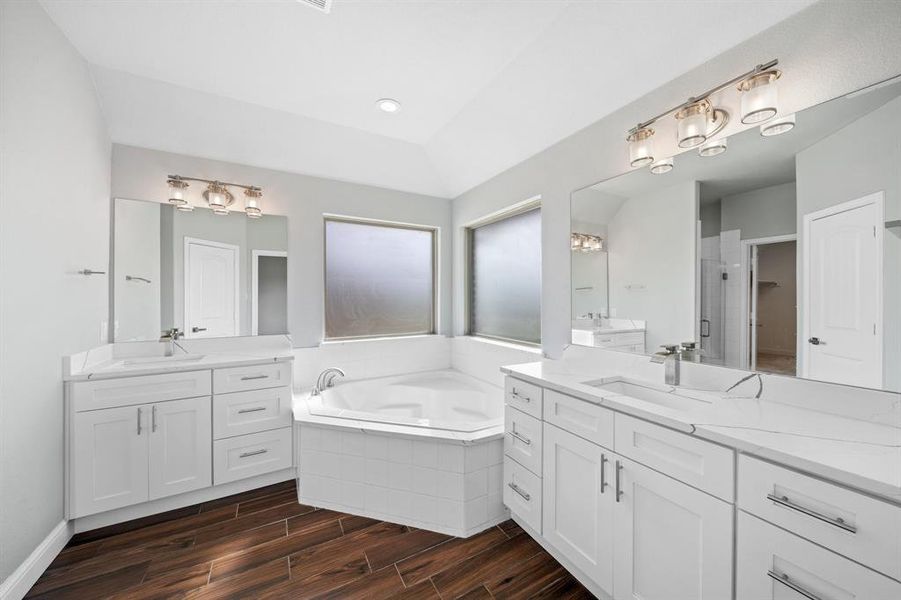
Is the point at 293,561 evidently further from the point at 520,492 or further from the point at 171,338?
the point at 171,338

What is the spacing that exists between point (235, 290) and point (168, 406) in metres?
0.94

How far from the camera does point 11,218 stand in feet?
4.72

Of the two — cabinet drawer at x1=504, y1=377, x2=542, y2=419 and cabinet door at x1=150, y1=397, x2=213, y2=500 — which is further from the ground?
cabinet drawer at x1=504, y1=377, x2=542, y2=419

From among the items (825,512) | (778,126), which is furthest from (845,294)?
(825,512)

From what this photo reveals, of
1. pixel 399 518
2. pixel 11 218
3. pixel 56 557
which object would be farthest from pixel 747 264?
pixel 56 557

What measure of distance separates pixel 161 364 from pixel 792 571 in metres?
3.00

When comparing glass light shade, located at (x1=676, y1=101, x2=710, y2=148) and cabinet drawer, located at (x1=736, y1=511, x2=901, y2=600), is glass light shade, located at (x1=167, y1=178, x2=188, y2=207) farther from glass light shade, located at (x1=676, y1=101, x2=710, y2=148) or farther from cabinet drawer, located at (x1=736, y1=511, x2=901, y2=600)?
cabinet drawer, located at (x1=736, y1=511, x2=901, y2=600)

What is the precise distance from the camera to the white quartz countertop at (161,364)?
1950 millimetres

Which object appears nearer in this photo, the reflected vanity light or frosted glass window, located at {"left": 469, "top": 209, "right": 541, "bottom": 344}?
the reflected vanity light

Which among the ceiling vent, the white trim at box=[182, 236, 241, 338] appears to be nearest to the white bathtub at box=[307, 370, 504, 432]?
the white trim at box=[182, 236, 241, 338]

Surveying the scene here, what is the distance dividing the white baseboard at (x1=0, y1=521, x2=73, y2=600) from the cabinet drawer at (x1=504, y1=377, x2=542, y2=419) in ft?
7.47

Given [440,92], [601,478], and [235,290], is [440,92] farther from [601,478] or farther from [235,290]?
[601,478]

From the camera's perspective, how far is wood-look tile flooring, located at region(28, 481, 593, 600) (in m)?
1.55

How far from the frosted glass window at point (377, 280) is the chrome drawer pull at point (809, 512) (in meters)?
2.95
